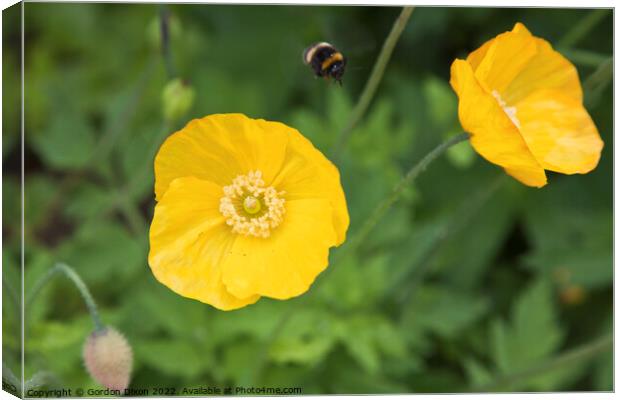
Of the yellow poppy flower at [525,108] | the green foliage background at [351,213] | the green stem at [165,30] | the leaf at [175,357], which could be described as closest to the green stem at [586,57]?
the green foliage background at [351,213]

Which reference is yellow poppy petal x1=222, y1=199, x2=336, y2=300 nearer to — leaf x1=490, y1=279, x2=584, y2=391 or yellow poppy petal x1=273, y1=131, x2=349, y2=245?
yellow poppy petal x1=273, y1=131, x2=349, y2=245

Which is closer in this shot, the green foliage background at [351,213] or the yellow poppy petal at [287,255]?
the yellow poppy petal at [287,255]

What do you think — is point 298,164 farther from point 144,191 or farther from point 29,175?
point 29,175

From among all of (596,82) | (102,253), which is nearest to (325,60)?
(596,82)

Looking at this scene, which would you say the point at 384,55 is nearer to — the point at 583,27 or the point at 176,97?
the point at 176,97

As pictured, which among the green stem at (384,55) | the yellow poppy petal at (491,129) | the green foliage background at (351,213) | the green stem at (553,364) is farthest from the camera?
the green foliage background at (351,213)

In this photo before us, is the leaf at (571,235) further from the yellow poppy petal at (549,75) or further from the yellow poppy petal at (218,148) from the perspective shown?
the yellow poppy petal at (218,148)

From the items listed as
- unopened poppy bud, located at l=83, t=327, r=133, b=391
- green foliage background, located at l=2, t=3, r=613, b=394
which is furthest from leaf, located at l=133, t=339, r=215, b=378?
unopened poppy bud, located at l=83, t=327, r=133, b=391
